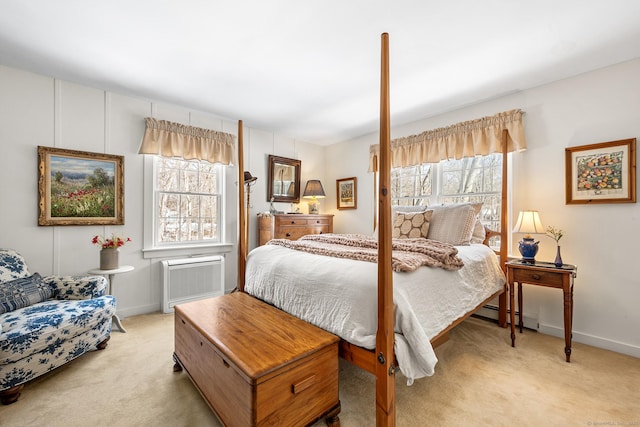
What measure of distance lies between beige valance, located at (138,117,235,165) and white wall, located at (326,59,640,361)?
3.32m

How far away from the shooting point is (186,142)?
11.2 feet

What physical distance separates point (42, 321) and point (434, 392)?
8.60 feet

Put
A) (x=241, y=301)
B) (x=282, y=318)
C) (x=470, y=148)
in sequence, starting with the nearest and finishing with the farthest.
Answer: (x=282, y=318) → (x=241, y=301) → (x=470, y=148)

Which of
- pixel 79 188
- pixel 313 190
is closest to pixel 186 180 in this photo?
pixel 79 188

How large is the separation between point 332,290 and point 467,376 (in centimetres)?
122

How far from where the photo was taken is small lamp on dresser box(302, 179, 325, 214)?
4516 millimetres

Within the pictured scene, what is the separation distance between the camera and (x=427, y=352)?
1356 millimetres

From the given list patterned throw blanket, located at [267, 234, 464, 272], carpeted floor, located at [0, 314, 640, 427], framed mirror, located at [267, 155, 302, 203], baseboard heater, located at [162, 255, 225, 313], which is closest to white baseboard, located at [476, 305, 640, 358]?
carpeted floor, located at [0, 314, 640, 427]

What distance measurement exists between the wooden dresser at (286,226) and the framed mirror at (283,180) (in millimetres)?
505

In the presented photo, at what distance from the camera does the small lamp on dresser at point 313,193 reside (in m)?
4.52

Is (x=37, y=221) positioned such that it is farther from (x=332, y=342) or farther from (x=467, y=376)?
(x=467, y=376)

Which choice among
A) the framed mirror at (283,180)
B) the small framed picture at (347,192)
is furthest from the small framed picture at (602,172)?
the framed mirror at (283,180)

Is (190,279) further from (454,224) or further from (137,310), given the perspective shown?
(454,224)

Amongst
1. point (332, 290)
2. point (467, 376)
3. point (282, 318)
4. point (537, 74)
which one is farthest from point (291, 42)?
point (467, 376)
